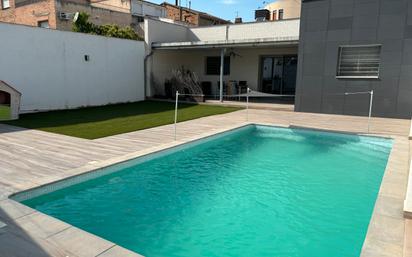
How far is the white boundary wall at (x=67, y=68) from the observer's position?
1097cm

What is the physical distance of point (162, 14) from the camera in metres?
27.0

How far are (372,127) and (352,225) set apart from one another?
20.3ft

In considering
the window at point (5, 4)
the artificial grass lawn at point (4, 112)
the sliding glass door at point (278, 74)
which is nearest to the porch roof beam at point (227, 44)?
the sliding glass door at point (278, 74)

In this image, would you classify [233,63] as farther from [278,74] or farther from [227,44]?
[227,44]

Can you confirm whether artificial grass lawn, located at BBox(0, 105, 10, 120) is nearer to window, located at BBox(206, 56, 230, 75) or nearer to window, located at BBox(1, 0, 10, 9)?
window, located at BBox(206, 56, 230, 75)

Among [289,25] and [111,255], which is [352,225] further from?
[289,25]

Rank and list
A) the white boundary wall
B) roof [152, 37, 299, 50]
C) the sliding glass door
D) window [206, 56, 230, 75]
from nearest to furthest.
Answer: the white boundary wall
roof [152, 37, 299, 50]
the sliding glass door
window [206, 56, 230, 75]

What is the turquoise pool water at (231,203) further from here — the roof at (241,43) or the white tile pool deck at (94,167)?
the roof at (241,43)

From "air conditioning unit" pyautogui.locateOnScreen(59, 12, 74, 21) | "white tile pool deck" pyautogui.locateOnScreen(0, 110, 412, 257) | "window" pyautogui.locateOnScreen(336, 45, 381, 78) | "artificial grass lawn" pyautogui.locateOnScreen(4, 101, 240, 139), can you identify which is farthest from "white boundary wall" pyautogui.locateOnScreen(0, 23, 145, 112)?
"window" pyautogui.locateOnScreen(336, 45, 381, 78)

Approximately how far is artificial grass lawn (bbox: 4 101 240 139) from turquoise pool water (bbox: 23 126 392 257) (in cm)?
273

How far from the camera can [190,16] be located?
2653cm

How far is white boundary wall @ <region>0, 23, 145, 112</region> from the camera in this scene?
11.0 metres

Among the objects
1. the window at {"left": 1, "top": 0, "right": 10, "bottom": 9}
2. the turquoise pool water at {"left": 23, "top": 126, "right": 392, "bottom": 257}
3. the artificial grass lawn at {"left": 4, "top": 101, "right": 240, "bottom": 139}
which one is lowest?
the turquoise pool water at {"left": 23, "top": 126, "right": 392, "bottom": 257}

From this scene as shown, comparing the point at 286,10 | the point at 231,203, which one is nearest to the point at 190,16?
the point at 286,10
